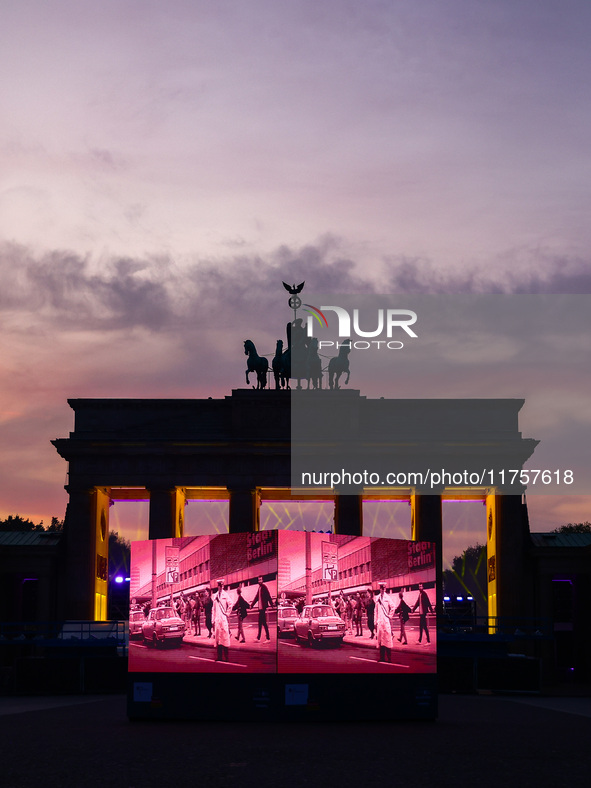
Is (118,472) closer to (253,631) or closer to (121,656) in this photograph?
(121,656)

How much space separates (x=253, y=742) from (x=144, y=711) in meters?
7.01

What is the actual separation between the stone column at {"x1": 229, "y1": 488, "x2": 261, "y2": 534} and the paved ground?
47.3 m

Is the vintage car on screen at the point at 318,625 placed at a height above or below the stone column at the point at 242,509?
below

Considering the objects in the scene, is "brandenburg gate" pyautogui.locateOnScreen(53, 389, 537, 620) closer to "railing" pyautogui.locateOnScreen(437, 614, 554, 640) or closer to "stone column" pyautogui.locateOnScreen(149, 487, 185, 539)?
"stone column" pyautogui.locateOnScreen(149, 487, 185, 539)

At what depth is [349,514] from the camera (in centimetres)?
7944

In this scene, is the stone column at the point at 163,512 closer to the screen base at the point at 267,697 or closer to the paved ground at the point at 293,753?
the paved ground at the point at 293,753

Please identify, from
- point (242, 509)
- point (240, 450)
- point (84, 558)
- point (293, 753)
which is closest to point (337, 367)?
point (240, 450)

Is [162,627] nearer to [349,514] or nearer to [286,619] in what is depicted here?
[286,619]

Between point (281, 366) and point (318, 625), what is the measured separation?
5203 cm

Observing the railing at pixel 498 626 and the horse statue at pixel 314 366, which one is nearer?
the railing at pixel 498 626

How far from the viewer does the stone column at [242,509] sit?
7906 centimetres

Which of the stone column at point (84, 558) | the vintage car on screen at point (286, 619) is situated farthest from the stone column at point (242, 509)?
the vintage car on screen at point (286, 619)

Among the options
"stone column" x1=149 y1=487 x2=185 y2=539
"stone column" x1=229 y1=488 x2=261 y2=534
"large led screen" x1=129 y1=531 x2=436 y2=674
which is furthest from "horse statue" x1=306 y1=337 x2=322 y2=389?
"large led screen" x1=129 y1=531 x2=436 y2=674

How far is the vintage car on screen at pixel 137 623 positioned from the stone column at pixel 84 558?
47268mm
